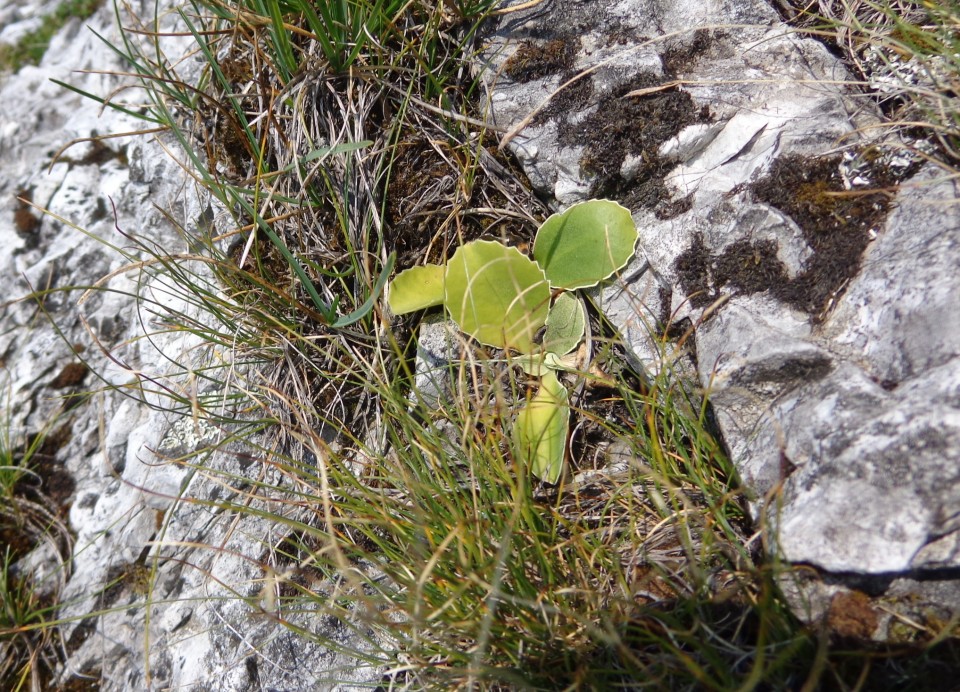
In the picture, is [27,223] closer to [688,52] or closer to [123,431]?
[123,431]

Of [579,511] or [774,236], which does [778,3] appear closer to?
[774,236]

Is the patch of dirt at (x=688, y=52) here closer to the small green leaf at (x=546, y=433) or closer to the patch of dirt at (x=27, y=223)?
the small green leaf at (x=546, y=433)

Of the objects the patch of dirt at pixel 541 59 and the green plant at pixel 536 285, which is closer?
the green plant at pixel 536 285

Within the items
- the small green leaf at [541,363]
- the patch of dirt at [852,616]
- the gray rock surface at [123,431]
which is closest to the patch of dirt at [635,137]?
the small green leaf at [541,363]

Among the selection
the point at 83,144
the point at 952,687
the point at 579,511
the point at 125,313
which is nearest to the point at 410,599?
the point at 579,511

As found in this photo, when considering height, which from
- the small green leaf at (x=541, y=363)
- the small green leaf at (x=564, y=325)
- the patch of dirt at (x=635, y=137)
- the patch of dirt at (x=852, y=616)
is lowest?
the patch of dirt at (x=852, y=616)

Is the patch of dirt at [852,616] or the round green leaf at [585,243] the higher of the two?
the round green leaf at [585,243]

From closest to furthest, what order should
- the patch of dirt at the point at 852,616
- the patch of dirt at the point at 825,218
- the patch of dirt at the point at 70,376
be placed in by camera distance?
the patch of dirt at the point at 852,616
the patch of dirt at the point at 825,218
the patch of dirt at the point at 70,376
